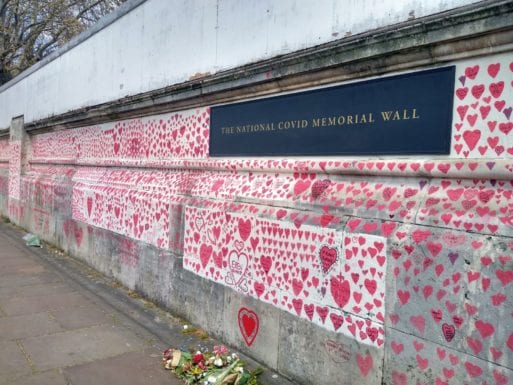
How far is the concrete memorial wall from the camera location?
2.36 meters

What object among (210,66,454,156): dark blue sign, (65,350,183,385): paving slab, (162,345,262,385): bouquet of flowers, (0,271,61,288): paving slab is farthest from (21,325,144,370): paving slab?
(0,271,61,288): paving slab

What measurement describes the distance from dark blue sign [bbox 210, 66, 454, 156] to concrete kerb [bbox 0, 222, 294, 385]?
5.84 feet

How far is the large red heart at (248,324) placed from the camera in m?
3.76

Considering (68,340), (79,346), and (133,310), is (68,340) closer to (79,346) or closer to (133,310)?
(79,346)

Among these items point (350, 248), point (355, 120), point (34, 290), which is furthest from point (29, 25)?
point (350, 248)

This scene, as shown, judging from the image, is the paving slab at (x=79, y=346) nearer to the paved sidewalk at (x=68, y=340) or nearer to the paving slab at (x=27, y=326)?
the paved sidewalk at (x=68, y=340)

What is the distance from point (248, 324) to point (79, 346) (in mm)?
1628

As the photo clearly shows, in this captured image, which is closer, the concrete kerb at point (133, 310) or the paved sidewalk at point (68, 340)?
the paved sidewalk at point (68, 340)

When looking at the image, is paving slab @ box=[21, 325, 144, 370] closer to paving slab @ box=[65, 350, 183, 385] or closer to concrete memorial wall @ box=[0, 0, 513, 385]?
paving slab @ box=[65, 350, 183, 385]

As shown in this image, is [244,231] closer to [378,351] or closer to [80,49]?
[378,351]

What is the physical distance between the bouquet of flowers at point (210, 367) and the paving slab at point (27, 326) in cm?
142

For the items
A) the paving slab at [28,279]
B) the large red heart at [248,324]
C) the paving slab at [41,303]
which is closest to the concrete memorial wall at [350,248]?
the large red heart at [248,324]

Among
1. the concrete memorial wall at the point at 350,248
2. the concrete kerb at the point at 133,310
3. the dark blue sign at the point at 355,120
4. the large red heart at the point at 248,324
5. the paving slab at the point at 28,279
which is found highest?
the dark blue sign at the point at 355,120

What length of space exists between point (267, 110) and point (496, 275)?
2230 millimetres
